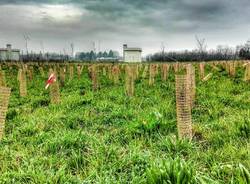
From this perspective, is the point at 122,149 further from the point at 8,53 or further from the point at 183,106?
the point at 8,53

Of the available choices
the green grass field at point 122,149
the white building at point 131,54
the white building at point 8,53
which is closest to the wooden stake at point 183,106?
the green grass field at point 122,149

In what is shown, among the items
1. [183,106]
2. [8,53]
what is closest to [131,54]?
[8,53]

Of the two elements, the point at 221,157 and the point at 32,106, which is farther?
the point at 32,106

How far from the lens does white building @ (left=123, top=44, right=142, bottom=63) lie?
6862 centimetres

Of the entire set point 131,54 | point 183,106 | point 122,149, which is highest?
point 131,54

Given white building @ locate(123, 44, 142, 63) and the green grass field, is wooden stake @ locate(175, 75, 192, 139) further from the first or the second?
white building @ locate(123, 44, 142, 63)

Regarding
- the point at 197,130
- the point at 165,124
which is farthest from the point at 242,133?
the point at 165,124

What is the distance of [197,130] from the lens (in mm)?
5383

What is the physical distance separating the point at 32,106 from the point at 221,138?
5.30 metres

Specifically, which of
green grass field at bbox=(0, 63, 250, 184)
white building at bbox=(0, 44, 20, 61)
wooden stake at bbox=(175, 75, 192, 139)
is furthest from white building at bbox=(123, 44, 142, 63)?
wooden stake at bbox=(175, 75, 192, 139)

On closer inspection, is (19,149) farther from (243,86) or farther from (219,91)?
(243,86)

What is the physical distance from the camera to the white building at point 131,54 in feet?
225

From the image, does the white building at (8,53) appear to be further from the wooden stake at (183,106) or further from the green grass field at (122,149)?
the wooden stake at (183,106)

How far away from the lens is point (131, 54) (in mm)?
69375
